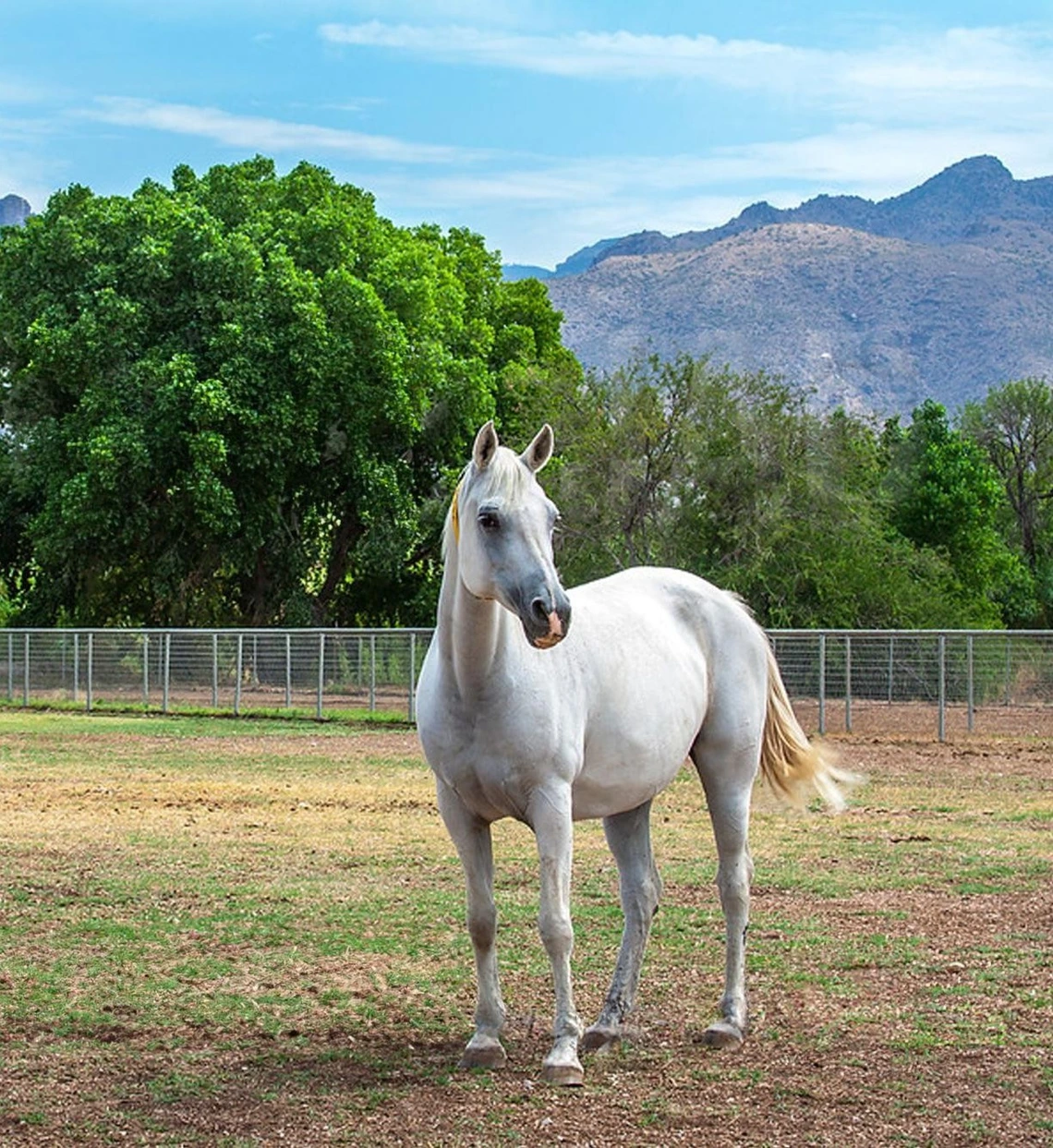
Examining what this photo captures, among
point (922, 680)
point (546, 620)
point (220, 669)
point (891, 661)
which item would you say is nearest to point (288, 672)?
point (220, 669)

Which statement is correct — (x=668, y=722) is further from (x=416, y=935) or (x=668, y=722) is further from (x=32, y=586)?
(x=32, y=586)

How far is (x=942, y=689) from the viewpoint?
84.2 feet

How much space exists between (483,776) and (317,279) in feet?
114

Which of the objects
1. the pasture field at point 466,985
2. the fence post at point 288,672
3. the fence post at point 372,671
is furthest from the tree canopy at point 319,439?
the pasture field at point 466,985

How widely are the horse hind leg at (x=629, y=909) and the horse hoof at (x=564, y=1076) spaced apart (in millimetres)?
577

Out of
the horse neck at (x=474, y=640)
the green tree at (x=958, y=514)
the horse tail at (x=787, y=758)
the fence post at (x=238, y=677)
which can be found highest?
the green tree at (x=958, y=514)

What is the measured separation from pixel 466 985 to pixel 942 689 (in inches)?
739

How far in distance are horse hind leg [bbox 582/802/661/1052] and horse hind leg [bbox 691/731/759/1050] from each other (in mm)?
305

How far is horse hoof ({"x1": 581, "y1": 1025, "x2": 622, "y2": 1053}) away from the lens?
6777 millimetres

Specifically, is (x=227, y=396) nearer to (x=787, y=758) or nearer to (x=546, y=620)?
(x=787, y=758)

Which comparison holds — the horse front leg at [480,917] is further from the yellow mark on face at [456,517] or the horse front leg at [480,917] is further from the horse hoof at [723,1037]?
the yellow mark on face at [456,517]

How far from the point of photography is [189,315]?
39969 mm

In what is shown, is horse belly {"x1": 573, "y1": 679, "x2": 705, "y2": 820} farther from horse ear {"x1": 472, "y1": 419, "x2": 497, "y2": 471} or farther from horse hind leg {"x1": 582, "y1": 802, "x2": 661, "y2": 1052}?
horse ear {"x1": 472, "y1": 419, "x2": 497, "y2": 471}

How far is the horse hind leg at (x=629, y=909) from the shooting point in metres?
6.91
